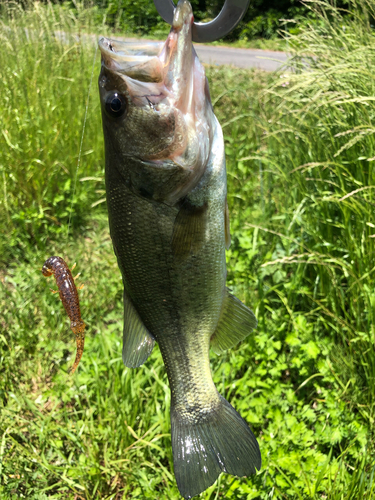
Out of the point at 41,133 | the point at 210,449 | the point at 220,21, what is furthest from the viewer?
the point at 41,133

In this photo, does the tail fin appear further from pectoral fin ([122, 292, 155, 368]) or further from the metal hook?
the metal hook

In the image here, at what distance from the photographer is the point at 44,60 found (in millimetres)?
4488

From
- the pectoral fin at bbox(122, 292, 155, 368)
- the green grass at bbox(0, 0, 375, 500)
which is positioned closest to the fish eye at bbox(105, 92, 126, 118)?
the pectoral fin at bbox(122, 292, 155, 368)

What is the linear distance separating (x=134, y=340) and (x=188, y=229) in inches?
15.7

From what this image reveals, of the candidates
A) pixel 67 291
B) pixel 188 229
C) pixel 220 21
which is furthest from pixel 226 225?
pixel 67 291

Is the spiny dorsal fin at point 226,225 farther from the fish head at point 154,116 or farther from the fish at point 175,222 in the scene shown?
the fish head at point 154,116

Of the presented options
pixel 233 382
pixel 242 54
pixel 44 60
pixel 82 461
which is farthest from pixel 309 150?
pixel 242 54

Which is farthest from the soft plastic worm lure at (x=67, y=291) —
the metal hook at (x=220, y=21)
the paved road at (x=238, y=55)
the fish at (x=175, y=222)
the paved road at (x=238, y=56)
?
the paved road at (x=238, y=55)

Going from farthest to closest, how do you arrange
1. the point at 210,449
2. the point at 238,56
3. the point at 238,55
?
the point at 238,55 → the point at 238,56 → the point at 210,449

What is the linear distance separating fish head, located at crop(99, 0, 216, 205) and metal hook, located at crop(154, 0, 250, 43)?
0.05 metres

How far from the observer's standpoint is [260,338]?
2650 millimetres

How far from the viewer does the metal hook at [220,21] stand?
3.37 feet

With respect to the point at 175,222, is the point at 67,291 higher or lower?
lower

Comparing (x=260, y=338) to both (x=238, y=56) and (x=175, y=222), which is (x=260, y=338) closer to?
(x=175, y=222)
